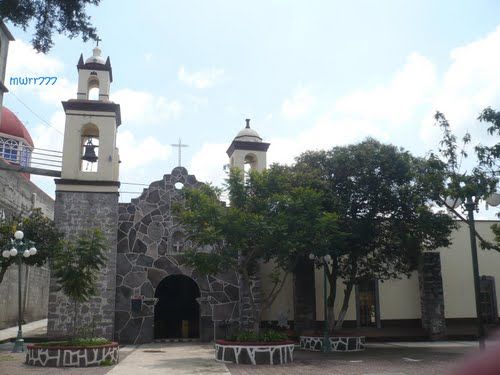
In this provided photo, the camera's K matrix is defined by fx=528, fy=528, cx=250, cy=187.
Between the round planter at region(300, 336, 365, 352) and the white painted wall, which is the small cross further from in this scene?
the white painted wall

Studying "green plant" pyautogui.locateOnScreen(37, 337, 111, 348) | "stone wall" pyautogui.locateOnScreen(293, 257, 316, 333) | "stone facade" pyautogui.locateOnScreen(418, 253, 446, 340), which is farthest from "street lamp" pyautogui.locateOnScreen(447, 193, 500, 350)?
"stone facade" pyautogui.locateOnScreen(418, 253, 446, 340)

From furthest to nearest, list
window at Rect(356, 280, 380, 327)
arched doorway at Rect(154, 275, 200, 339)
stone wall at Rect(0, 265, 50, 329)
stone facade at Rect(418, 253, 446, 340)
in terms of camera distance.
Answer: window at Rect(356, 280, 380, 327) → stone wall at Rect(0, 265, 50, 329) → stone facade at Rect(418, 253, 446, 340) → arched doorway at Rect(154, 275, 200, 339)

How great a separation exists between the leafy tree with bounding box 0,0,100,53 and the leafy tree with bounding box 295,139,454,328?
1172cm

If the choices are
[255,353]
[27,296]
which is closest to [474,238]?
[255,353]

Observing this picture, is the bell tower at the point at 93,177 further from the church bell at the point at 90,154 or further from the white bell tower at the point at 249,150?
the white bell tower at the point at 249,150

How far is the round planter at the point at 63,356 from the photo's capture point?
49.4 feet

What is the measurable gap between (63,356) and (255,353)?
564 cm

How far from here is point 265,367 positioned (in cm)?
1558

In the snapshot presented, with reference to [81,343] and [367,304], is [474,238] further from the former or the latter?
[367,304]

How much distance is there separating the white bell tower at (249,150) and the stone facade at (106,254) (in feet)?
19.9

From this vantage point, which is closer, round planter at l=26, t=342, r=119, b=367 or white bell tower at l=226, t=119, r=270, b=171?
round planter at l=26, t=342, r=119, b=367

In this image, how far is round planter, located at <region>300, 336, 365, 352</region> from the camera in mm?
20005

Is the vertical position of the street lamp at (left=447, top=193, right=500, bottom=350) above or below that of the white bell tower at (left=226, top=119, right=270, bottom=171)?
below

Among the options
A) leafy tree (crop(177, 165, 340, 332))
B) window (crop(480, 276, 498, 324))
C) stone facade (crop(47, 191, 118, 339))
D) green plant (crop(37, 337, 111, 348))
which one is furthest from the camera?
window (crop(480, 276, 498, 324))
